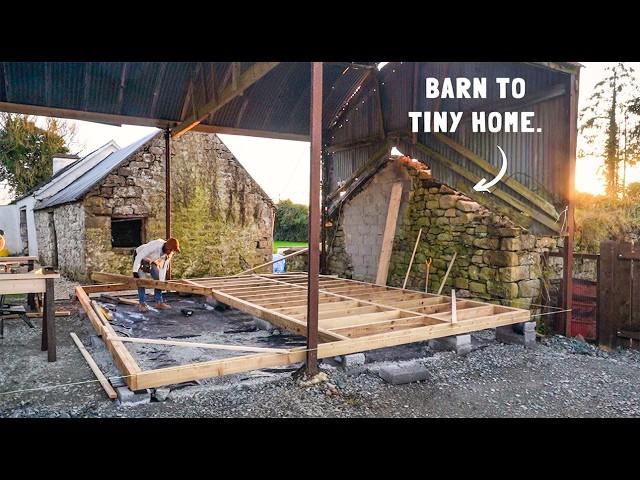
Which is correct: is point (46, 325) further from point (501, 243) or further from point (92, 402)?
point (501, 243)

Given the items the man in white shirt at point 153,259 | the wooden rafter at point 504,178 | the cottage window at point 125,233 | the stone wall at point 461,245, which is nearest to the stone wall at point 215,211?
the cottage window at point 125,233

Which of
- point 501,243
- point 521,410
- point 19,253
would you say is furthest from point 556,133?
point 19,253

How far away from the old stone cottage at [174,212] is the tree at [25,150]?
10.0m

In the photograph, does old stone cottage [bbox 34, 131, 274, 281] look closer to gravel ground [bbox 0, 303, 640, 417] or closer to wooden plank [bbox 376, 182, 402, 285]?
wooden plank [bbox 376, 182, 402, 285]

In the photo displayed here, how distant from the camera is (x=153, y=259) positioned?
733 centimetres

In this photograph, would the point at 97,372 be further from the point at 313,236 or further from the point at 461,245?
the point at 461,245

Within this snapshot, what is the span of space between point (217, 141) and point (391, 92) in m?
6.28

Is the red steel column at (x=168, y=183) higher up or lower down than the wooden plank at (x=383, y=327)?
higher up

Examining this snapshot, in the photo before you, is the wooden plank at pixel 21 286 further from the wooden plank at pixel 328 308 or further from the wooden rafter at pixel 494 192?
the wooden rafter at pixel 494 192

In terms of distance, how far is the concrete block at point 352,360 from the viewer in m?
4.74

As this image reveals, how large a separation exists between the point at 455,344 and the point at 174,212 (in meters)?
9.65

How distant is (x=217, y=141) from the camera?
13.8 meters

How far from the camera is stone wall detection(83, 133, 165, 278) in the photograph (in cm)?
1169

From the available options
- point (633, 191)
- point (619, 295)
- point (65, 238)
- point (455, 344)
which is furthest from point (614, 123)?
point (65, 238)
